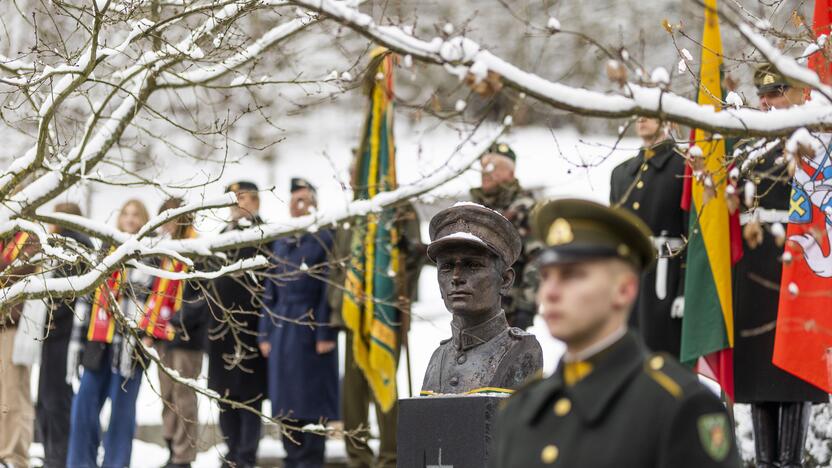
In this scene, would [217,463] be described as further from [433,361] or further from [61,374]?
[433,361]

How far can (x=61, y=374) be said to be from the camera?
11.8 m

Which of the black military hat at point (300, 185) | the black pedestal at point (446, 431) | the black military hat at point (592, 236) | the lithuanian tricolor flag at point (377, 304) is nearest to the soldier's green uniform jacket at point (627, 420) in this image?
the black military hat at point (592, 236)

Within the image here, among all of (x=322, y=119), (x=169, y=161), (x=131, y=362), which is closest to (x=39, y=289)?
(x=131, y=362)

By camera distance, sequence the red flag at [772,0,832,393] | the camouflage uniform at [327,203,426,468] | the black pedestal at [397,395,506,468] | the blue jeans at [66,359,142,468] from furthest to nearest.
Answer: the camouflage uniform at [327,203,426,468] → the blue jeans at [66,359,142,468] → the red flag at [772,0,832,393] → the black pedestal at [397,395,506,468]

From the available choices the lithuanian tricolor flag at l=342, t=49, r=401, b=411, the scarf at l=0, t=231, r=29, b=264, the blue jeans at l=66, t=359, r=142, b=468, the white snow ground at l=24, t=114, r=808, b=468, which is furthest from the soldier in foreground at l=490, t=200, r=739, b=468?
the white snow ground at l=24, t=114, r=808, b=468

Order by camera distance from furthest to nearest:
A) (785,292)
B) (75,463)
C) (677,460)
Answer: (75,463), (785,292), (677,460)

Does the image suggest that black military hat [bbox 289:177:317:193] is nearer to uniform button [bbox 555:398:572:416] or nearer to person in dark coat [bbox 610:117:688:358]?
person in dark coat [bbox 610:117:688:358]

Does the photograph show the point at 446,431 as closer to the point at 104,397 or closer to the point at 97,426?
the point at 97,426

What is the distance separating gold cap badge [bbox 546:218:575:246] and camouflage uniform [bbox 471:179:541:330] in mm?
6670

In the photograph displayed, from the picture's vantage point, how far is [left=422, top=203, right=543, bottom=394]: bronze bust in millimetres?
6625

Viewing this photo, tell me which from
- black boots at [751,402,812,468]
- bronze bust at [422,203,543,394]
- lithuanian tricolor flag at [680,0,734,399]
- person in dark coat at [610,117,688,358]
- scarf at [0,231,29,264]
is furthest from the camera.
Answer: person in dark coat at [610,117,688,358]

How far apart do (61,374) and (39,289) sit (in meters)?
3.85

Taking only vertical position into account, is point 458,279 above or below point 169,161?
below

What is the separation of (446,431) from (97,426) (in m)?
5.88
